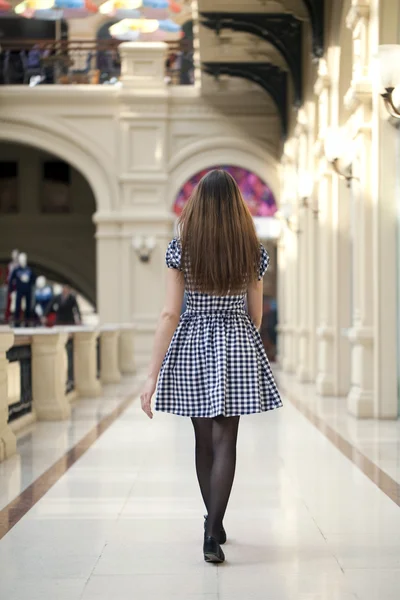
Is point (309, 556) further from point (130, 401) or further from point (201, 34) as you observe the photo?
point (201, 34)

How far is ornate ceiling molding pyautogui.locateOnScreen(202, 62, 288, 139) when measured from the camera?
1906cm

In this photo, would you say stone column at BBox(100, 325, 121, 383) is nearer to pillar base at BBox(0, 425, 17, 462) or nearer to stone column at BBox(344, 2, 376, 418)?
stone column at BBox(344, 2, 376, 418)

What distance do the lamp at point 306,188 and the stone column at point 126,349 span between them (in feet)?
14.9

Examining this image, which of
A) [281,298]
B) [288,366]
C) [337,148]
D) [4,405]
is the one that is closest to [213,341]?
[4,405]

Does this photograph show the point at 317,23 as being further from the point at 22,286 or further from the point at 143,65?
the point at 22,286

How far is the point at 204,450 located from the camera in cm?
427

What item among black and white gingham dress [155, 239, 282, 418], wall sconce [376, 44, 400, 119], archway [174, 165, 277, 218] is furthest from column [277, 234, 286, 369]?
black and white gingham dress [155, 239, 282, 418]

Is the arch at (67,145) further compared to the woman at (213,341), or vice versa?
the arch at (67,145)

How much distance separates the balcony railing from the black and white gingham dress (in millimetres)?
18014

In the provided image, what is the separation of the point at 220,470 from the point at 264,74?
15861mm

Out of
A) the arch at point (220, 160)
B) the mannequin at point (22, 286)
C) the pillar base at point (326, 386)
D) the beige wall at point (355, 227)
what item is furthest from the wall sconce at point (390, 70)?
the mannequin at point (22, 286)

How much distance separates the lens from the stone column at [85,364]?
13250mm

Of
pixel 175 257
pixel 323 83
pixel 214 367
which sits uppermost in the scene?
pixel 323 83

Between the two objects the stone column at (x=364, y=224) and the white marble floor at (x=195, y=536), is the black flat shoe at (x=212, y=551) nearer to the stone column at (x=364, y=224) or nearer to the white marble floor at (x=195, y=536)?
the white marble floor at (x=195, y=536)
